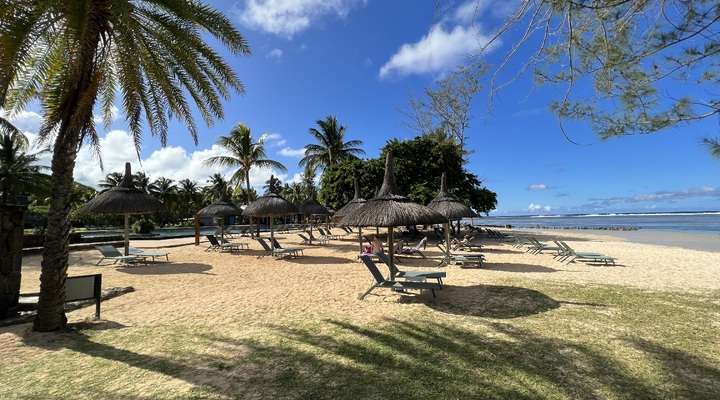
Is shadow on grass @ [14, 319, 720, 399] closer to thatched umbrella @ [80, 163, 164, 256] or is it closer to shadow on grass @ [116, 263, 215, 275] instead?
shadow on grass @ [116, 263, 215, 275]

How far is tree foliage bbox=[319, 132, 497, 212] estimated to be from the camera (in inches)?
950

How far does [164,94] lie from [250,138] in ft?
68.7

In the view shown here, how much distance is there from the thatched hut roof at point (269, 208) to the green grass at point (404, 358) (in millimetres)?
10650

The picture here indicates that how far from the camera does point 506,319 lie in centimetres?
576

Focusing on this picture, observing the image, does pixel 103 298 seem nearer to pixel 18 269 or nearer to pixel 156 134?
pixel 18 269

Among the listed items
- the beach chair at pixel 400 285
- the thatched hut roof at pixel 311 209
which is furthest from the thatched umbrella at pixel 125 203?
the beach chair at pixel 400 285

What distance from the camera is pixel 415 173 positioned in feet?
80.7

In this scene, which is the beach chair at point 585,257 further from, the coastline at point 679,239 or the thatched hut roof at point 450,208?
the coastline at point 679,239

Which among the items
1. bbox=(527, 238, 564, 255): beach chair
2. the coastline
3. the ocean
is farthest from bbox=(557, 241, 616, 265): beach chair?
the ocean

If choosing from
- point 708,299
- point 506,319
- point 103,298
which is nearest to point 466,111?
point 708,299

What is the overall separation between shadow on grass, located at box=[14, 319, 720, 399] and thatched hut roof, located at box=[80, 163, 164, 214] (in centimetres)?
901

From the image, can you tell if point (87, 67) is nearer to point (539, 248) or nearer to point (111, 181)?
point (539, 248)

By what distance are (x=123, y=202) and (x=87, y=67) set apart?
9.62m

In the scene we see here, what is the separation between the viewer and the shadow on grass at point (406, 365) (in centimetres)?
341
